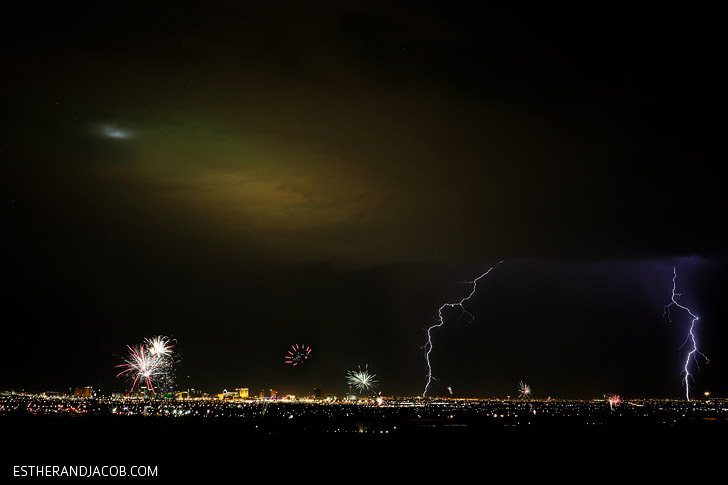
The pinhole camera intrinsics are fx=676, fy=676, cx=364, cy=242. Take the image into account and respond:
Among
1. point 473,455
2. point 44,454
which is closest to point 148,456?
point 44,454

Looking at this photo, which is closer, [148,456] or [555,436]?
[148,456]

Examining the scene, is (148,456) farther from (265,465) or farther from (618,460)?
(618,460)

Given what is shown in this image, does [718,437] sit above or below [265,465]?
below

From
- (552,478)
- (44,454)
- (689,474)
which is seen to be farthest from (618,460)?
(44,454)

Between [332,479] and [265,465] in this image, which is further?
[265,465]

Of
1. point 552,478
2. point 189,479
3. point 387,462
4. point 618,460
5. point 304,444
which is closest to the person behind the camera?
point 189,479

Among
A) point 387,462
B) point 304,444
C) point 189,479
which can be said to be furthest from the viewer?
point 304,444

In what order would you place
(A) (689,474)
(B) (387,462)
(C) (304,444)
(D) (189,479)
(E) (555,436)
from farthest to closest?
(E) (555,436), (C) (304,444), (B) (387,462), (A) (689,474), (D) (189,479)

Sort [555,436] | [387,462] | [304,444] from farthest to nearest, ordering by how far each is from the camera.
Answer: [555,436]
[304,444]
[387,462]

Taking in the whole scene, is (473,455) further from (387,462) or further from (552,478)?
(552,478)
